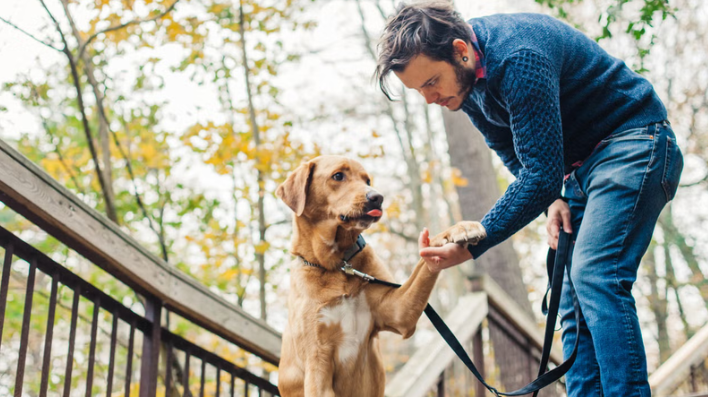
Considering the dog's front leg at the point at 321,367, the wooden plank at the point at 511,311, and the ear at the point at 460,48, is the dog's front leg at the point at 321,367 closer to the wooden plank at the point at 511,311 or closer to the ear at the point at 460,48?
the ear at the point at 460,48

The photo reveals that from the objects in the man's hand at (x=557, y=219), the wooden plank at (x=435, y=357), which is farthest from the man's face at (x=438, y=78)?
the wooden plank at (x=435, y=357)

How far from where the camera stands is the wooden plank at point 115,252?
1.85m

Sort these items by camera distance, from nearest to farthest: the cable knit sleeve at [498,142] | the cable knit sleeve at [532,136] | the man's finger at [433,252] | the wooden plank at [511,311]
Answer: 1. the cable knit sleeve at [532,136]
2. the man's finger at [433,252]
3. the cable knit sleeve at [498,142]
4. the wooden plank at [511,311]

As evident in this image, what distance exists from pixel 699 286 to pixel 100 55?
11179 mm

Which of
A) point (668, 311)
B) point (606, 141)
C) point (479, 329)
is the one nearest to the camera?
point (606, 141)

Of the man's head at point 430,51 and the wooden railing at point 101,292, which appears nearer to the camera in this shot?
the man's head at point 430,51

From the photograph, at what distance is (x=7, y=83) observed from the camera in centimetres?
419

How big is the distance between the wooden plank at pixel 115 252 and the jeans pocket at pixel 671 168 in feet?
6.17

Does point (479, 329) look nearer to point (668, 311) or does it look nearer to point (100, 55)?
point (100, 55)

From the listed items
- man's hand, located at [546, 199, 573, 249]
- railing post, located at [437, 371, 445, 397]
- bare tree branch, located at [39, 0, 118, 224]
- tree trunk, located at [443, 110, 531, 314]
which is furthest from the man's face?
tree trunk, located at [443, 110, 531, 314]

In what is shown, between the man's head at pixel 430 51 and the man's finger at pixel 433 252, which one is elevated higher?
the man's head at pixel 430 51

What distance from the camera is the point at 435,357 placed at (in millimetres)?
2879

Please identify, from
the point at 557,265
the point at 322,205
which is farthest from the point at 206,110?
the point at 557,265

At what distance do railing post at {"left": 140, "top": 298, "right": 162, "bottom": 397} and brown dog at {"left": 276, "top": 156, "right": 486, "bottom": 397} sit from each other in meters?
0.52
